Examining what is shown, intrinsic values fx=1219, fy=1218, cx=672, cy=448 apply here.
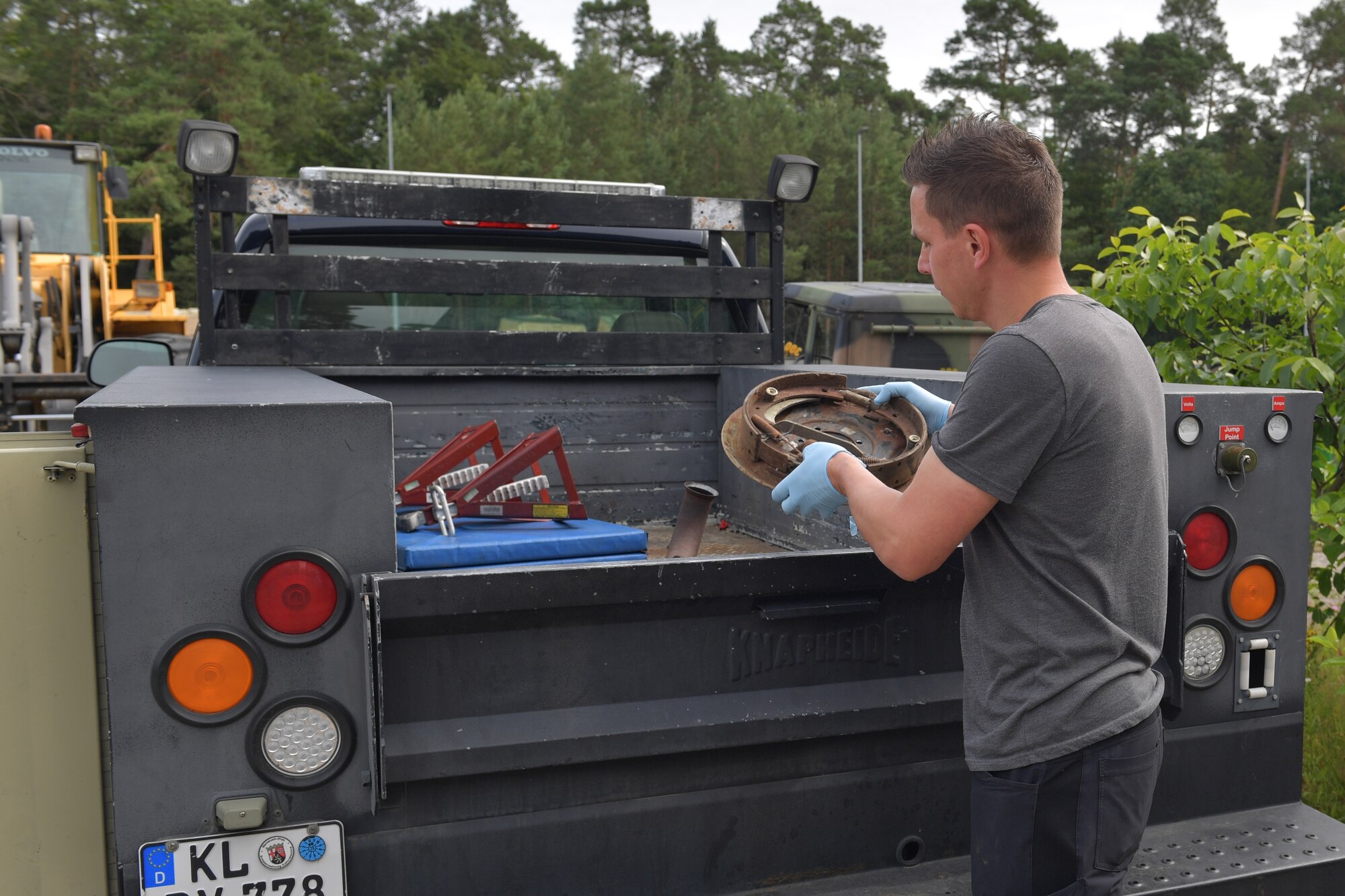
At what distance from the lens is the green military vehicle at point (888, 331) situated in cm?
1285

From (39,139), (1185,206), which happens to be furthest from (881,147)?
(39,139)

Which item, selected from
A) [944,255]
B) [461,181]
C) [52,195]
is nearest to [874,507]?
[944,255]

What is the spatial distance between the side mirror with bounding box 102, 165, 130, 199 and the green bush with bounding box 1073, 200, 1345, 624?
10.5m

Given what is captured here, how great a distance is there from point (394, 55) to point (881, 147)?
99.5ft

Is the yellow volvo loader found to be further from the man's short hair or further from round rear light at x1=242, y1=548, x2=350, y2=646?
the man's short hair

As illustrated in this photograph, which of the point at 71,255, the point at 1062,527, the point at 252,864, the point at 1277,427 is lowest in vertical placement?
the point at 252,864

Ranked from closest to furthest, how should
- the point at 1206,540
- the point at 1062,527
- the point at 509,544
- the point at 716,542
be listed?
the point at 1062,527 < the point at 509,544 < the point at 1206,540 < the point at 716,542

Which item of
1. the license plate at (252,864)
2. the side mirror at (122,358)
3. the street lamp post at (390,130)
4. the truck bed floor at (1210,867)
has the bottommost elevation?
the truck bed floor at (1210,867)

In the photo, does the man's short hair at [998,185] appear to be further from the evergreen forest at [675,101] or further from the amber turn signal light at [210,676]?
the evergreen forest at [675,101]

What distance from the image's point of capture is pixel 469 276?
3.86 metres

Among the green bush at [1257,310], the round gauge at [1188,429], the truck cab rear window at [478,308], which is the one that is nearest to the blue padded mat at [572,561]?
the round gauge at [1188,429]

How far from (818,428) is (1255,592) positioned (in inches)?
39.0

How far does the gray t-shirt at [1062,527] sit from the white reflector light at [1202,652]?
0.64 m

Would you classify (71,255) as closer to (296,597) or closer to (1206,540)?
(296,597)
